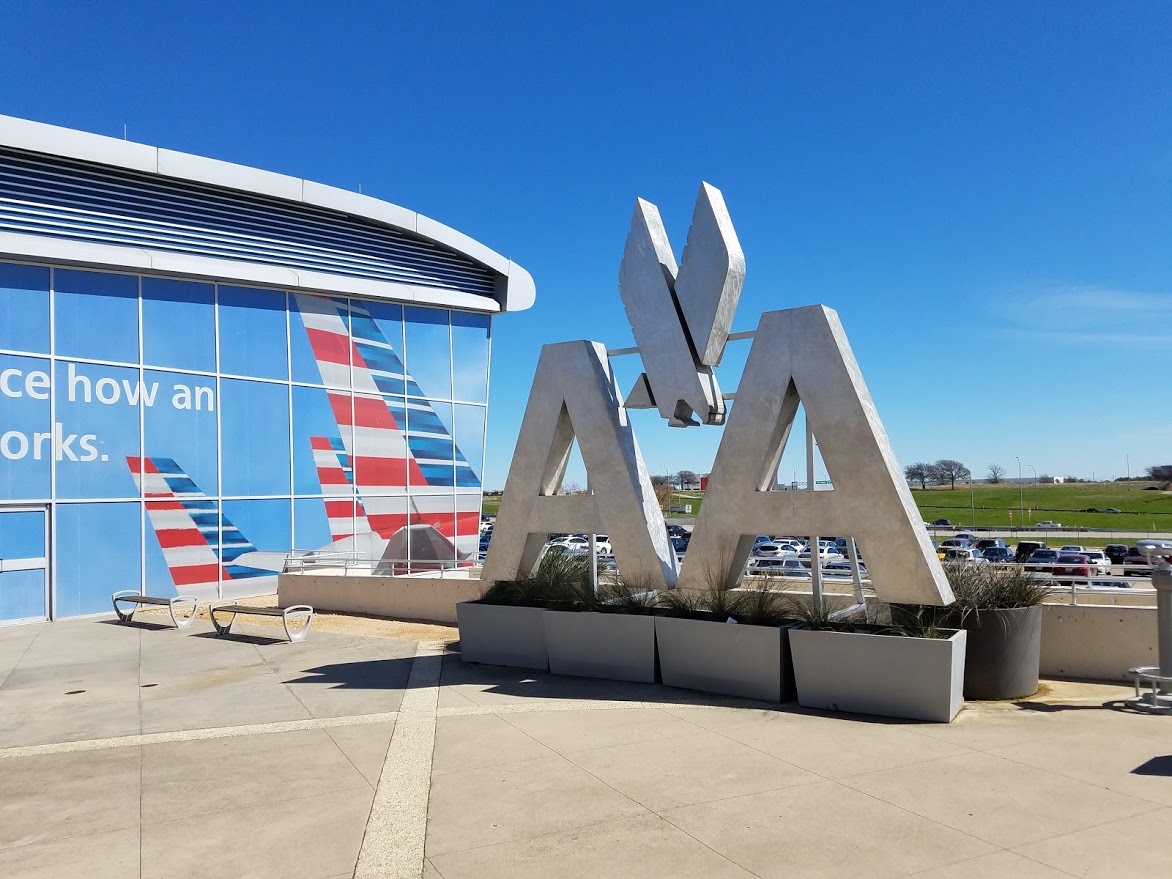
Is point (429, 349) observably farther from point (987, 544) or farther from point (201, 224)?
point (987, 544)

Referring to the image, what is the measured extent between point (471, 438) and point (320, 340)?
6.03 m

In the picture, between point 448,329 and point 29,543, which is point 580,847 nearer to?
point 29,543

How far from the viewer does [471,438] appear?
27.4 m

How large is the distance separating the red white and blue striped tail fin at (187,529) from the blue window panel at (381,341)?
587 cm

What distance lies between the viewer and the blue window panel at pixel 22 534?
58.1 feet

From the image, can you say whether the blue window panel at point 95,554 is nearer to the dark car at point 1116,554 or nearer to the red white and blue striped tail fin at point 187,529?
the red white and blue striped tail fin at point 187,529

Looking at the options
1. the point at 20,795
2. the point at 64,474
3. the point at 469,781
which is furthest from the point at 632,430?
the point at 64,474

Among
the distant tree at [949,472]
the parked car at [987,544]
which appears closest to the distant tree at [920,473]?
the distant tree at [949,472]

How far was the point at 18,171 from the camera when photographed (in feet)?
59.5

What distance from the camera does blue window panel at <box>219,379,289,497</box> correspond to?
70.1 feet

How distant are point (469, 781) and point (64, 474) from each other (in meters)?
15.8

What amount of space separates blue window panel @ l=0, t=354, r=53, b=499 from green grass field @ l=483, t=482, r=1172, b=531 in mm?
49546

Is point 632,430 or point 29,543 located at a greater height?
point 632,430

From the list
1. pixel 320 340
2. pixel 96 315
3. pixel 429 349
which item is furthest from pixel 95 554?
pixel 429 349
